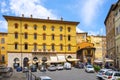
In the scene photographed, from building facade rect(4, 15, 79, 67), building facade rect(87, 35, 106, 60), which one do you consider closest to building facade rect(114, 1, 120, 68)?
building facade rect(4, 15, 79, 67)

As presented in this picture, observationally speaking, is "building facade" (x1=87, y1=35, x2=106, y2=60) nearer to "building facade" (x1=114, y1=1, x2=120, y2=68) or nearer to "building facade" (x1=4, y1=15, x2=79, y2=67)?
"building facade" (x1=4, y1=15, x2=79, y2=67)

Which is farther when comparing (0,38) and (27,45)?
(0,38)

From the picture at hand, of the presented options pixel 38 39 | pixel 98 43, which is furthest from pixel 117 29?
pixel 98 43

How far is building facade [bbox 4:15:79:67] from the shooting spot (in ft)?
257

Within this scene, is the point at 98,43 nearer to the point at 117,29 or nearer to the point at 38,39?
the point at 38,39

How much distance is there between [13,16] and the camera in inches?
3063

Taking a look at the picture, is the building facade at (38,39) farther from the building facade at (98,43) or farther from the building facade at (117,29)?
the building facade at (117,29)

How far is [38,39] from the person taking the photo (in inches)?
3194

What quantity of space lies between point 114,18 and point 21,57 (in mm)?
31226

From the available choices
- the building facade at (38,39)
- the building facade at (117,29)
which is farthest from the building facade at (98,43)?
the building facade at (117,29)

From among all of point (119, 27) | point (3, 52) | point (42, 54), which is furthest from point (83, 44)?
point (119, 27)

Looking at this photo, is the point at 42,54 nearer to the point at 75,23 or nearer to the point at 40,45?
the point at 40,45

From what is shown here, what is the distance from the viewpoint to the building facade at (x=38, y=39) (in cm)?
7819

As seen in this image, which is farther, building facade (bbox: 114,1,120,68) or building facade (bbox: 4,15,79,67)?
building facade (bbox: 4,15,79,67)
